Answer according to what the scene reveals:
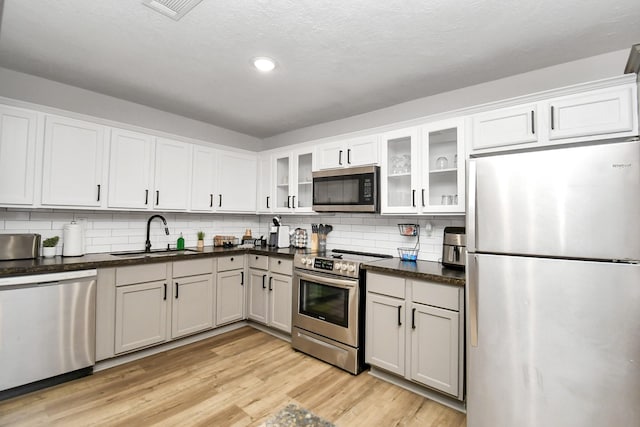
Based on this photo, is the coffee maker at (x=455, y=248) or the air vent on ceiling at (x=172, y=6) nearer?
the air vent on ceiling at (x=172, y=6)

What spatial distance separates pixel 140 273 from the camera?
2.87 m

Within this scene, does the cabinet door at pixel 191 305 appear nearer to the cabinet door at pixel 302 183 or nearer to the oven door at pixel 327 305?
the oven door at pixel 327 305

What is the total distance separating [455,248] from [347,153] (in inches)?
57.4

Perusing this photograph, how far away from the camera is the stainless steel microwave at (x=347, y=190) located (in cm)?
303

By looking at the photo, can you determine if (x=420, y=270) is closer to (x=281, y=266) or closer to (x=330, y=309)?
(x=330, y=309)

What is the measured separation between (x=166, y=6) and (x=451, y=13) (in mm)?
1728

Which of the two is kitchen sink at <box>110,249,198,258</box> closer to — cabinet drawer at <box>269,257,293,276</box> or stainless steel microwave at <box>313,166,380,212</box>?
cabinet drawer at <box>269,257,293,276</box>

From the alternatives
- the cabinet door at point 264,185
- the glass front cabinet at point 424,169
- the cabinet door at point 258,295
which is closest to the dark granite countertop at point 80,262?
the cabinet door at point 258,295

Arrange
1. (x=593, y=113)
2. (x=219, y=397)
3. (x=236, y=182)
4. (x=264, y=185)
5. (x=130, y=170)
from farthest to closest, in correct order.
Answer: (x=264, y=185)
(x=236, y=182)
(x=130, y=170)
(x=219, y=397)
(x=593, y=113)

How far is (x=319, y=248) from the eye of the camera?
12.1ft

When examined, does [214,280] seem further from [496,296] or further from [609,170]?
[609,170]

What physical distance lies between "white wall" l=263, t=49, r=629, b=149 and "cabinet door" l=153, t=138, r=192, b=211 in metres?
1.72

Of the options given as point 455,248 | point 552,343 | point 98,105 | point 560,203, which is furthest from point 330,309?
point 98,105

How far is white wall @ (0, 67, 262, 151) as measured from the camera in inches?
107
